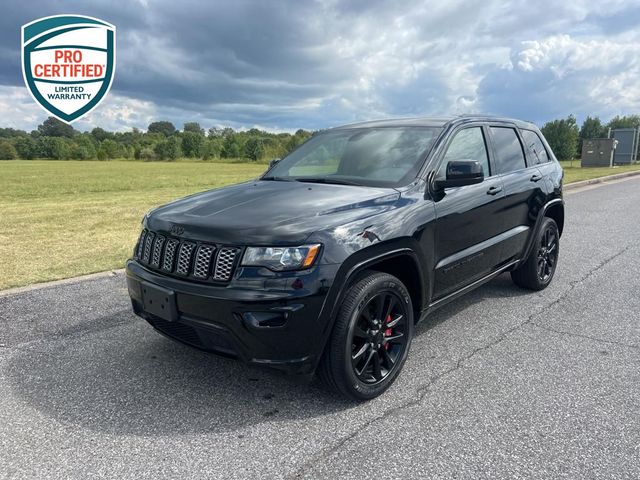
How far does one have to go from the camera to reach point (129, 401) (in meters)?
3.07

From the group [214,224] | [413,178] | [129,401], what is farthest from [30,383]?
[413,178]

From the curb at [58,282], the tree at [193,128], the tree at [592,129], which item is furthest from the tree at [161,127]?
the curb at [58,282]

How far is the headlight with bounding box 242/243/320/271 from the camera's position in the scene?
266 centimetres

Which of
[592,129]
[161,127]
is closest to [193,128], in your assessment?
[161,127]

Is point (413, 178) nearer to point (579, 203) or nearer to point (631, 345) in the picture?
point (631, 345)

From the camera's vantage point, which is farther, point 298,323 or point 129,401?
point 129,401

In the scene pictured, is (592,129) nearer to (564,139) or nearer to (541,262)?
(564,139)

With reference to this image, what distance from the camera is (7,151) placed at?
81.7 meters

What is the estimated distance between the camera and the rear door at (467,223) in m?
3.60

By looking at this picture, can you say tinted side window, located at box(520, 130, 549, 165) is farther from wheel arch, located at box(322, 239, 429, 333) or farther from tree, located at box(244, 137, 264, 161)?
tree, located at box(244, 137, 264, 161)

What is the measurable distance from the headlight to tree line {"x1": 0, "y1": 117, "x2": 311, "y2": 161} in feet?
252

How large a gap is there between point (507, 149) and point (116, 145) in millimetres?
94709

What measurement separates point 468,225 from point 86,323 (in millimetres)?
3437

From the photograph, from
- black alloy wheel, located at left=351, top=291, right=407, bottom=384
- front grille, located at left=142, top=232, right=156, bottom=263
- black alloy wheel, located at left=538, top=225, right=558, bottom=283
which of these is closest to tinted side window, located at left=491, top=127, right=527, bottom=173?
black alloy wheel, located at left=538, top=225, right=558, bottom=283
